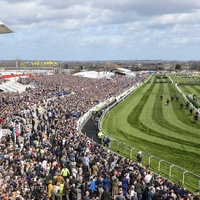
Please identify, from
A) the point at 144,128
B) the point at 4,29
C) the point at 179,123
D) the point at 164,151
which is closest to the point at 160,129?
the point at 144,128

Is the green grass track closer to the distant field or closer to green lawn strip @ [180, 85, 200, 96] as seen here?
the distant field

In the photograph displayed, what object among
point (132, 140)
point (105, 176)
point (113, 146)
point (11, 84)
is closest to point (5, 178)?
point (105, 176)

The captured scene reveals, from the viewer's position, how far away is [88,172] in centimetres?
1644

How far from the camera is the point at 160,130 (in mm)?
31047

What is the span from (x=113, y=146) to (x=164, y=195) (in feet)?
39.4

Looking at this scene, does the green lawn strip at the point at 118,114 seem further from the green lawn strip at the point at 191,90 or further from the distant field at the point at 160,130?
the green lawn strip at the point at 191,90

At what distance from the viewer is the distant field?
22989 millimetres

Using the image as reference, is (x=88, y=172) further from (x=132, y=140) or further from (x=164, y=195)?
(x=132, y=140)

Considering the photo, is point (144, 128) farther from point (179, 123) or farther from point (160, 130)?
point (179, 123)

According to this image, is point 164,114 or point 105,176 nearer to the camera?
point 105,176

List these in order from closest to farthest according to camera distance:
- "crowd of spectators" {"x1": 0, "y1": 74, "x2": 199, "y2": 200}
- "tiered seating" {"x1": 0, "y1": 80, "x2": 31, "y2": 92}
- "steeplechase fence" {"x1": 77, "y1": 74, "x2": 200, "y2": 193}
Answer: "crowd of spectators" {"x1": 0, "y1": 74, "x2": 199, "y2": 200}
"steeplechase fence" {"x1": 77, "y1": 74, "x2": 200, "y2": 193}
"tiered seating" {"x1": 0, "y1": 80, "x2": 31, "y2": 92}

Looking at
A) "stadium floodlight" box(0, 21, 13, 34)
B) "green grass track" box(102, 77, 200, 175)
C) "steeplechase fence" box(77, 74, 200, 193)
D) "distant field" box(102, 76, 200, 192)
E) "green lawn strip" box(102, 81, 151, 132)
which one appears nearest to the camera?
"steeplechase fence" box(77, 74, 200, 193)

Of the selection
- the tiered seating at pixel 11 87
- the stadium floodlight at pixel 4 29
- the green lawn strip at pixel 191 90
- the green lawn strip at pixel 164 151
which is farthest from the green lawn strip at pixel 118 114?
the green lawn strip at pixel 191 90

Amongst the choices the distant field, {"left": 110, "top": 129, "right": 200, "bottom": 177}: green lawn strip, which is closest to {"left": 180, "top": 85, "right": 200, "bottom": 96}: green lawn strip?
the distant field
